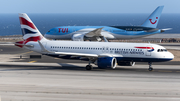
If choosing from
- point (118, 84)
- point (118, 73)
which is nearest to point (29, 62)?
point (118, 73)

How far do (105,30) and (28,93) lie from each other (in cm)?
5175

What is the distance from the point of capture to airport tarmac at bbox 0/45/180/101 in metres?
25.6

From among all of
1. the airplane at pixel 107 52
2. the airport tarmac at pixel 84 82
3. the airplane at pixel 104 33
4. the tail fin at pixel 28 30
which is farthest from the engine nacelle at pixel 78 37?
the airplane at pixel 107 52

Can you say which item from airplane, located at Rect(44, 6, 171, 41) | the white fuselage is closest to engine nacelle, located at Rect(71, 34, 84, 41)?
airplane, located at Rect(44, 6, 171, 41)

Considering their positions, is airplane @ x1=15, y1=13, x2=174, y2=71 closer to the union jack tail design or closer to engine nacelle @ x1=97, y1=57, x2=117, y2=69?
engine nacelle @ x1=97, y1=57, x2=117, y2=69

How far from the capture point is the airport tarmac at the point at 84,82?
2562 cm

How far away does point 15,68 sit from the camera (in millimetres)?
41031

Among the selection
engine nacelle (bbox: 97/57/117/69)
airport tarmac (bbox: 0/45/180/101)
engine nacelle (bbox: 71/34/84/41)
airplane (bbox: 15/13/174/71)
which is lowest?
airport tarmac (bbox: 0/45/180/101)

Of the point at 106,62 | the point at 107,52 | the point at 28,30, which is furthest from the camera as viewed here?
the point at 28,30

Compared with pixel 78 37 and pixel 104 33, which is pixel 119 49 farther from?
pixel 104 33

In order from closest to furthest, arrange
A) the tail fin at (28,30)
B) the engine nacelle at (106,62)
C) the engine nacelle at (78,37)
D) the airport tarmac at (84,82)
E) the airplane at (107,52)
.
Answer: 1. the airport tarmac at (84,82)
2. the engine nacelle at (106,62)
3. the airplane at (107,52)
4. the tail fin at (28,30)
5. the engine nacelle at (78,37)

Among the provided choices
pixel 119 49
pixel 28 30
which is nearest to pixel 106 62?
pixel 119 49

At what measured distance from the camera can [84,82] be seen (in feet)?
104

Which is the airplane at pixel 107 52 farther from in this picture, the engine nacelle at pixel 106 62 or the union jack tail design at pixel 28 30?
the union jack tail design at pixel 28 30
